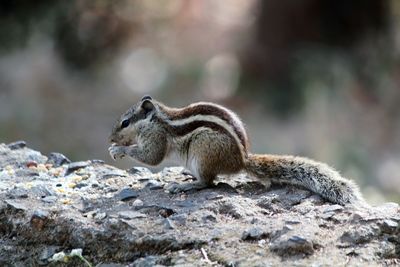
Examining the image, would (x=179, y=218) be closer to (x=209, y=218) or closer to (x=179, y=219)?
(x=179, y=219)

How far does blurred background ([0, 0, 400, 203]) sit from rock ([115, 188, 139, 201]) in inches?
325

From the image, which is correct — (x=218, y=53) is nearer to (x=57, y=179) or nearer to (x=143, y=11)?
(x=143, y=11)

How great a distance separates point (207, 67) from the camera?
49.3ft

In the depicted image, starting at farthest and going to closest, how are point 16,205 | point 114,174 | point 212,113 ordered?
point 114,174, point 212,113, point 16,205

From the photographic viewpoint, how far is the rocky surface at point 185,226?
4160mm

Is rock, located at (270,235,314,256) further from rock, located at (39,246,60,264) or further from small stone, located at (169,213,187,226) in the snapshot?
rock, located at (39,246,60,264)

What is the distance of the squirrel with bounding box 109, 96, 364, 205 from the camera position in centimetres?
496

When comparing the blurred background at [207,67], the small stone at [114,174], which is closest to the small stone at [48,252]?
the small stone at [114,174]

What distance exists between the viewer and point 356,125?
1380 cm

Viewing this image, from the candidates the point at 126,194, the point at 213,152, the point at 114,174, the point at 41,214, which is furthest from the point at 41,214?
the point at 213,152

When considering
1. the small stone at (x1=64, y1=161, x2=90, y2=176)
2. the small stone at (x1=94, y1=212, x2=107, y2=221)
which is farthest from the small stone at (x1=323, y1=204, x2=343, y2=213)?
the small stone at (x1=64, y1=161, x2=90, y2=176)

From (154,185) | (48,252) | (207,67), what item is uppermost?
(207,67)

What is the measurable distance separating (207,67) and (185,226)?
420 inches

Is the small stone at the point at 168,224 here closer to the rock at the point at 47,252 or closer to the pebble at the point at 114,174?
the rock at the point at 47,252
